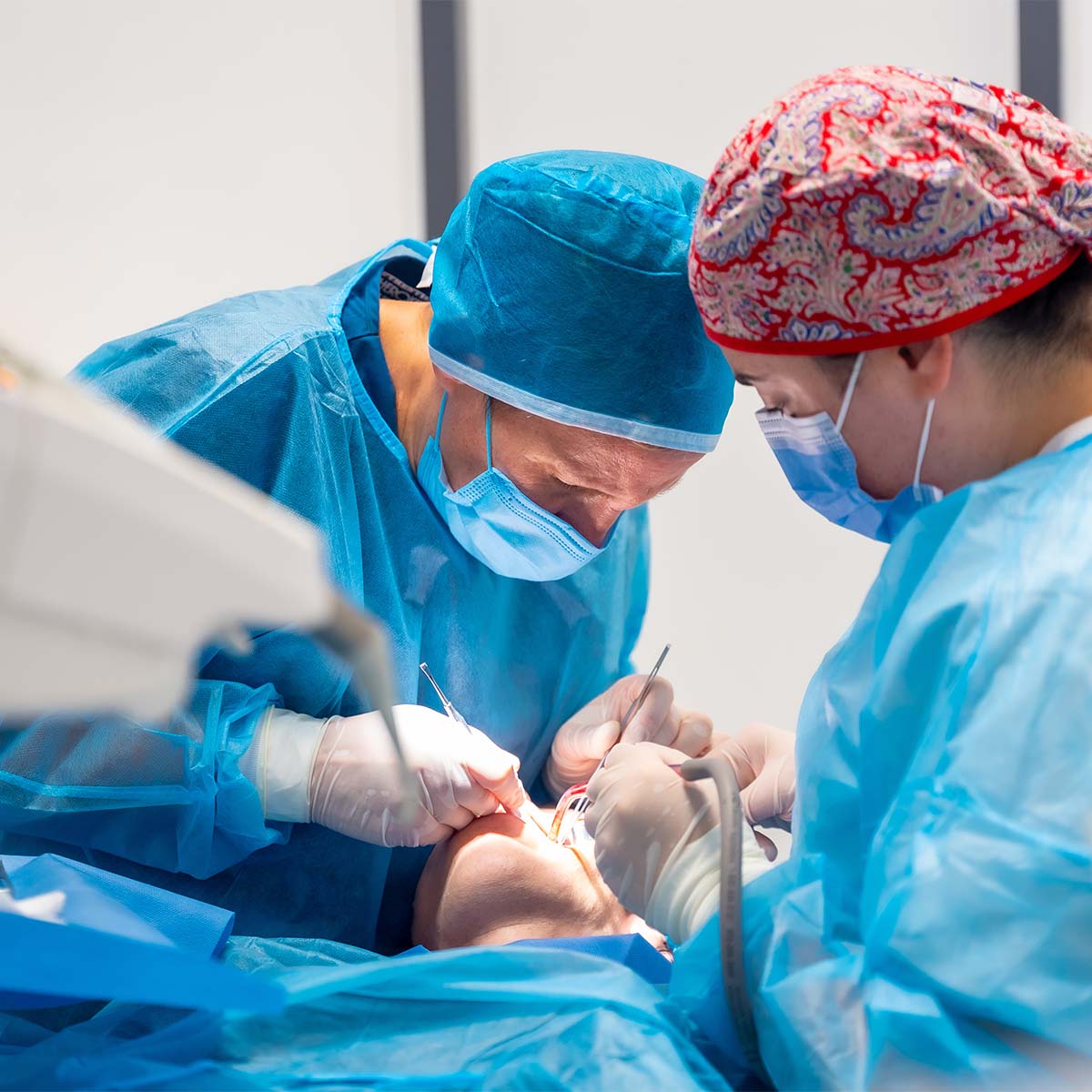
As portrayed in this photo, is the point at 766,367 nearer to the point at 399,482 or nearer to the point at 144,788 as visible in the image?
the point at 399,482

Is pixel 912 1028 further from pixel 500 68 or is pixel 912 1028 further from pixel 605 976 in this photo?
pixel 500 68

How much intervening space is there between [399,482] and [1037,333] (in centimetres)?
92

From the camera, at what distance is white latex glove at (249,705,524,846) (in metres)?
1.60

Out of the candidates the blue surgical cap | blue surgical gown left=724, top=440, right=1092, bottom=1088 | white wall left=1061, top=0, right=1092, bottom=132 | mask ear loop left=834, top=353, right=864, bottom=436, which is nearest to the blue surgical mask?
mask ear loop left=834, top=353, right=864, bottom=436

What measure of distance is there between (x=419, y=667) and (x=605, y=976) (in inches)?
26.9

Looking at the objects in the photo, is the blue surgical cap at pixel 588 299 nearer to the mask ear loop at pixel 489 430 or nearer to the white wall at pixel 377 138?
the mask ear loop at pixel 489 430

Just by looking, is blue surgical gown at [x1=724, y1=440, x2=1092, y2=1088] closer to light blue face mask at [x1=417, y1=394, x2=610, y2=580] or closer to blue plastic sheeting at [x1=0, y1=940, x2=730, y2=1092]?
blue plastic sheeting at [x1=0, y1=940, x2=730, y2=1092]

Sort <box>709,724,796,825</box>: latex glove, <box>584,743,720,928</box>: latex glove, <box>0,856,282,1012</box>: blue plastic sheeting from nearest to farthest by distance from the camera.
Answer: <box>0,856,282,1012</box>: blue plastic sheeting
<box>584,743,720,928</box>: latex glove
<box>709,724,796,825</box>: latex glove

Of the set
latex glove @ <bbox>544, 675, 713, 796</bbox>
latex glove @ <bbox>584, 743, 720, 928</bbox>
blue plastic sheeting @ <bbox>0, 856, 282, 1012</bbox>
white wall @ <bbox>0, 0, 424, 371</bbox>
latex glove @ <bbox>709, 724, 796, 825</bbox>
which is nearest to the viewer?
blue plastic sheeting @ <bbox>0, 856, 282, 1012</bbox>

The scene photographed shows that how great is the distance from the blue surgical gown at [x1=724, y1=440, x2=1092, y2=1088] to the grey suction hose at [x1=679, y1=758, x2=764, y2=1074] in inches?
0.9

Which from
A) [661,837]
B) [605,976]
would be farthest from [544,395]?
[605,976]

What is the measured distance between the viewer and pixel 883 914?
36.2 inches

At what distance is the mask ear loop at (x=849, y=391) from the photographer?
45.4 inches

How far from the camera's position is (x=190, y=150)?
9.57 feet
